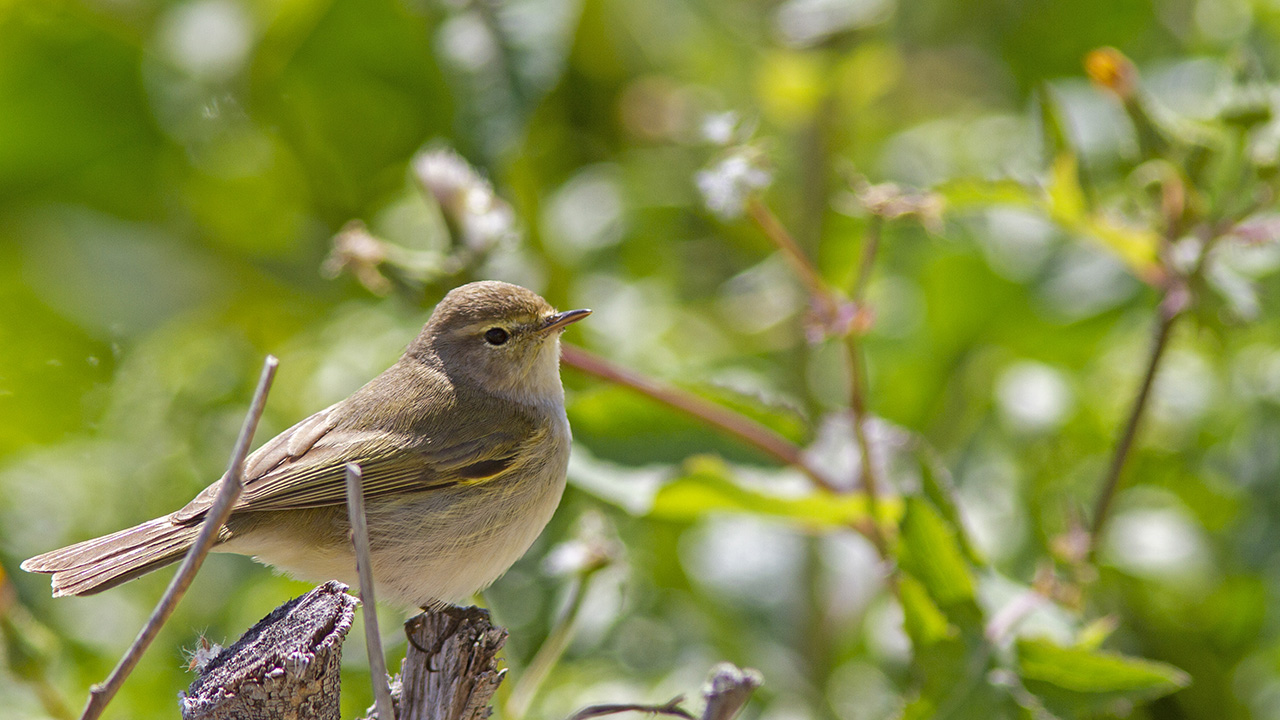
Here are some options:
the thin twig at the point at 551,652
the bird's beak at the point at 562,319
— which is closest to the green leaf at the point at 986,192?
the bird's beak at the point at 562,319

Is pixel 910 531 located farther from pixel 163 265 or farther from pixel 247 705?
pixel 163 265

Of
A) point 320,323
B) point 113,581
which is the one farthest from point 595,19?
point 113,581

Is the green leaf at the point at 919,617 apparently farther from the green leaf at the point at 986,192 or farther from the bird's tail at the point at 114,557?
the bird's tail at the point at 114,557

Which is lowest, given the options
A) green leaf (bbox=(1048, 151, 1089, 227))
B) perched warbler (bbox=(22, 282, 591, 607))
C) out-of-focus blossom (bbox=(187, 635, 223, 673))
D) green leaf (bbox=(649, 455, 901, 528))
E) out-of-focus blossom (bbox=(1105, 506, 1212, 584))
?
out-of-focus blossom (bbox=(1105, 506, 1212, 584))

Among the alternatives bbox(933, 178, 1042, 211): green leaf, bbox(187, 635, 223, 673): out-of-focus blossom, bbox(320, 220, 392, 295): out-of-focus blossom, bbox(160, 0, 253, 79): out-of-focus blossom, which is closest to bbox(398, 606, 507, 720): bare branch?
bbox(187, 635, 223, 673): out-of-focus blossom

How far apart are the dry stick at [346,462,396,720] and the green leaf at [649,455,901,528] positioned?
1187 mm

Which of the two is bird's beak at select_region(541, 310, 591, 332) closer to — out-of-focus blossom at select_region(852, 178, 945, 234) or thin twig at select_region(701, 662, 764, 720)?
out-of-focus blossom at select_region(852, 178, 945, 234)

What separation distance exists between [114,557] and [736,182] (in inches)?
54.1

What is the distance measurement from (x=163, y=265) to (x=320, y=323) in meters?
0.88

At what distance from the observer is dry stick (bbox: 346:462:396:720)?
1379 mm

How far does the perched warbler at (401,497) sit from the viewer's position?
2262 mm

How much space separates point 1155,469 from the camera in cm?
387

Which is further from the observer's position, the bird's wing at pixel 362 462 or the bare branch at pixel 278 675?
the bird's wing at pixel 362 462

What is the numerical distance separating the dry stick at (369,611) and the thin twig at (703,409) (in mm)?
1109
